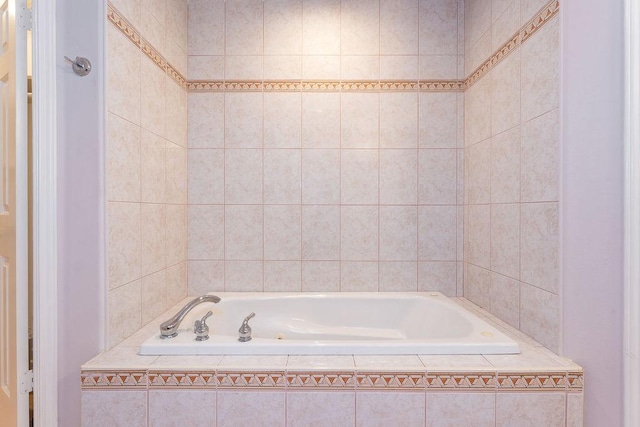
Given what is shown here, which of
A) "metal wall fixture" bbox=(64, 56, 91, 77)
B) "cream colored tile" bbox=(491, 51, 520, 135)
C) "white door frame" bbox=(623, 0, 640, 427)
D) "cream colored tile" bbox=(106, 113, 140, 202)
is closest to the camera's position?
"white door frame" bbox=(623, 0, 640, 427)

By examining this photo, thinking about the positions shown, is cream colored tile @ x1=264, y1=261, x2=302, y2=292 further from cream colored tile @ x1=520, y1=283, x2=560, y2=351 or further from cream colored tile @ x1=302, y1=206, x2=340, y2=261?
cream colored tile @ x1=520, y1=283, x2=560, y2=351

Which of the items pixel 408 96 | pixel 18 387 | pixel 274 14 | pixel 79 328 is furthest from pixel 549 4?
pixel 18 387

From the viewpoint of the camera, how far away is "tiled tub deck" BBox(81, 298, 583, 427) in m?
1.18

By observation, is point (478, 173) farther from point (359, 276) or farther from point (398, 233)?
point (359, 276)

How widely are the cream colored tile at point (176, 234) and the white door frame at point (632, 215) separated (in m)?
1.91

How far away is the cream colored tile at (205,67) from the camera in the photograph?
2162mm

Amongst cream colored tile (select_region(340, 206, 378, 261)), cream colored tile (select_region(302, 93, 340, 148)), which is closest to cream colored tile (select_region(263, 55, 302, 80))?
cream colored tile (select_region(302, 93, 340, 148))

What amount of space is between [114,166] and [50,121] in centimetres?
26

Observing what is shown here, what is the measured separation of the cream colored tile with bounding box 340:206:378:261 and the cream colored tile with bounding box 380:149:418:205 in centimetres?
15

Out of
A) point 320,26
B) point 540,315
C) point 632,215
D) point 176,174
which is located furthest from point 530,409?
point 320,26

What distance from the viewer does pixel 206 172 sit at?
85.7 inches

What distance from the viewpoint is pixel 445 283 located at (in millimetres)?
2199

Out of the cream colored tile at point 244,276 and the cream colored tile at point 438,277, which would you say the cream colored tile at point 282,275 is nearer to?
the cream colored tile at point 244,276

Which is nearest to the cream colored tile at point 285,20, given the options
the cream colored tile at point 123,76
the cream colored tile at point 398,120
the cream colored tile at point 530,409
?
the cream colored tile at point 398,120
